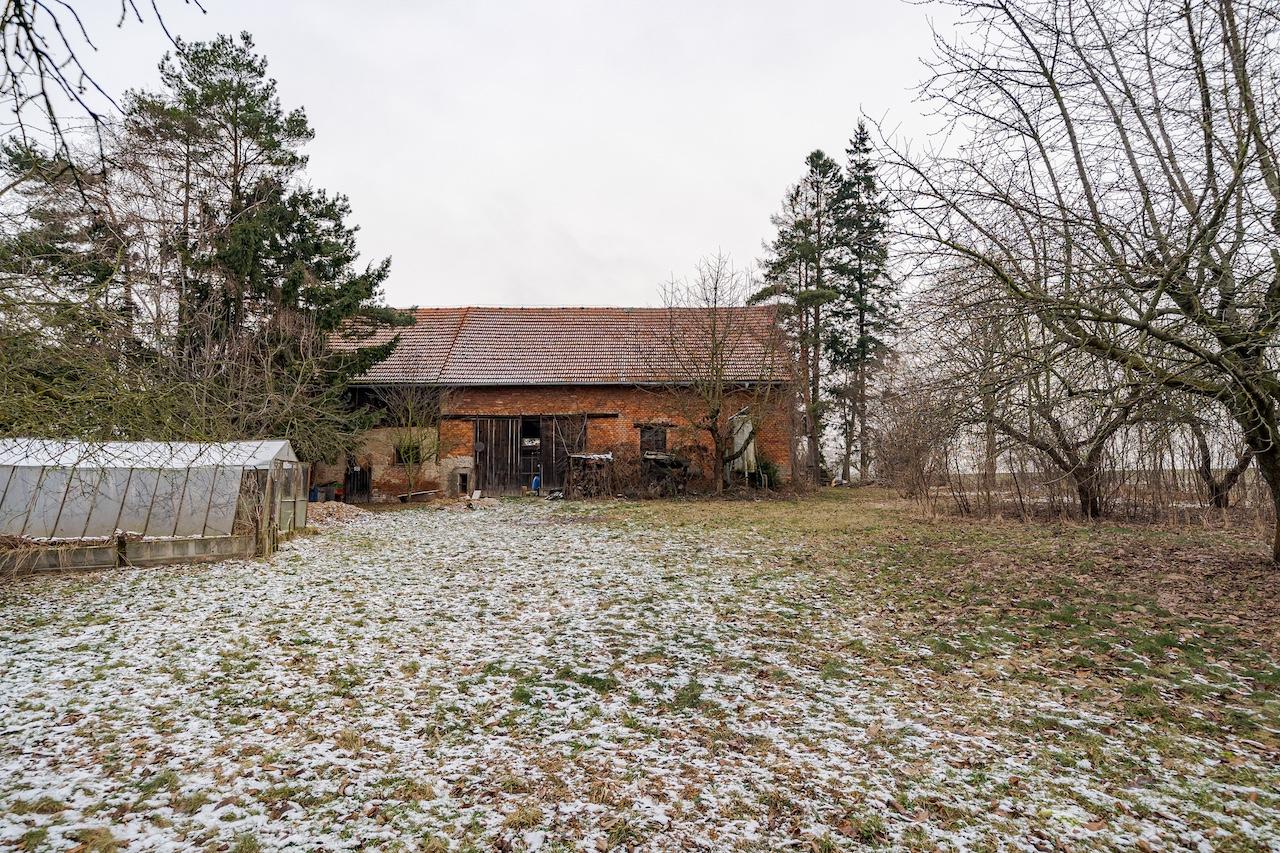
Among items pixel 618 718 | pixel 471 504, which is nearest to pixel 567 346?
pixel 471 504

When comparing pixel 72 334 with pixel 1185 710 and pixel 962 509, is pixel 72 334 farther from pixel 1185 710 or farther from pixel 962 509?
pixel 962 509

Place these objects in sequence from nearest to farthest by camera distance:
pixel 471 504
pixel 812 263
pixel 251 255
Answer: pixel 251 255
pixel 471 504
pixel 812 263

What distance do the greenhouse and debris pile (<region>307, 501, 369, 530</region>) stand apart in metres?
3.41

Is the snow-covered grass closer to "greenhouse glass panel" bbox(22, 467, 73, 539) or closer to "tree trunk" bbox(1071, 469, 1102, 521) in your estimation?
"greenhouse glass panel" bbox(22, 467, 73, 539)

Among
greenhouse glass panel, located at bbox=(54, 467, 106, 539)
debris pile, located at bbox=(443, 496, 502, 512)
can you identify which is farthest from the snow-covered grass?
debris pile, located at bbox=(443, 496, 502, 512)

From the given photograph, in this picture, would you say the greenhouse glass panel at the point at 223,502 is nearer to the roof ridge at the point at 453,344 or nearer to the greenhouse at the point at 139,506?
the greenhouse at the point at 139,506

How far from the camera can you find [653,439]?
2117 cm

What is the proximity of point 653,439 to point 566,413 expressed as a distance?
110 inches

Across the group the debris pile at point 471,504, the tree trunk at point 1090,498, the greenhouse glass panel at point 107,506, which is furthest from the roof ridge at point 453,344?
the tree trunk at point 1090,498

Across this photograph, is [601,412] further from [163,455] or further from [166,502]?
[166,502]

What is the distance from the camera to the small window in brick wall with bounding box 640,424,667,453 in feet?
69.3

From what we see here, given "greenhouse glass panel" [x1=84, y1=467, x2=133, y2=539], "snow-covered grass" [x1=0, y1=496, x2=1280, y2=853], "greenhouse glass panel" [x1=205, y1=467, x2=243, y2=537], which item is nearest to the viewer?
"snow-covered grass" [x1=0, y1=496, x2=1280, y2=853]

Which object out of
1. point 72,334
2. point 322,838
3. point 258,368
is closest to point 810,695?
point 322,838

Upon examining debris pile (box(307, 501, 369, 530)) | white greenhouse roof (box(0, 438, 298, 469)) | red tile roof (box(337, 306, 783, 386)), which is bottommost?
debris pile (box(307, 501, 369, 530))
